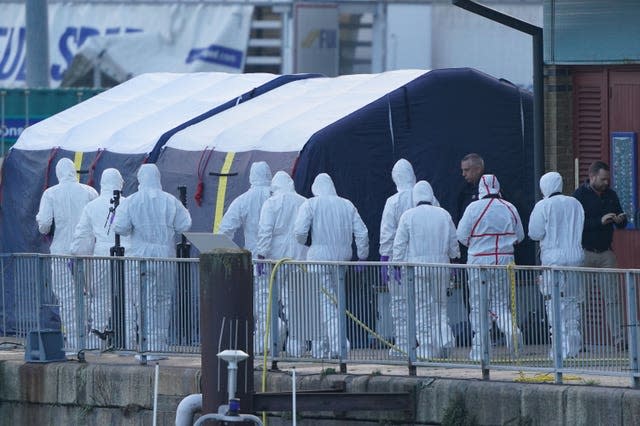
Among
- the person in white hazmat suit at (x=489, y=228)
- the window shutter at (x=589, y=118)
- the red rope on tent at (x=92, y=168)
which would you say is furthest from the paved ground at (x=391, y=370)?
the red rope on tent at (x=92, y=168)

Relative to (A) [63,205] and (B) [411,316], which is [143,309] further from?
(A) [63,205]

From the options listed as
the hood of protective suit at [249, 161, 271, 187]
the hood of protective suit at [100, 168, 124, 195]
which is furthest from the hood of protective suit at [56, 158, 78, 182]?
the hood of protective suit at [249, 161, 271, 187]

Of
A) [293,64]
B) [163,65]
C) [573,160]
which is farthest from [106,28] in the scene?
[573,160]

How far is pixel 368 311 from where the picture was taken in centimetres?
1430

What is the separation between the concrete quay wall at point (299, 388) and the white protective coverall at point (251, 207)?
247 centimetres

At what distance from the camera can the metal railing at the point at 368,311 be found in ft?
43.1

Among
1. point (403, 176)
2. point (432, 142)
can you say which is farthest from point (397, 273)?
point (432, 142)

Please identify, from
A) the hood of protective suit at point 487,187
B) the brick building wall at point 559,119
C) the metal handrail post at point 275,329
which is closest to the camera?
the metal handrail post at point 275,329

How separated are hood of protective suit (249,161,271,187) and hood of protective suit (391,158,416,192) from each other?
4.08 ft

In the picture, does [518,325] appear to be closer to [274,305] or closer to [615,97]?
[274,305]

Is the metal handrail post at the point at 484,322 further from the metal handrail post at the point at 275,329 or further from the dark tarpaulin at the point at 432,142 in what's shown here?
the dark tarpaulin at the point at 432,142

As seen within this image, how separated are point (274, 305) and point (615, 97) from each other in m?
4.11

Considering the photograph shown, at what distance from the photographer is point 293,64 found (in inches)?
1325

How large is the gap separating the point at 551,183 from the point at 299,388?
9.82ft
